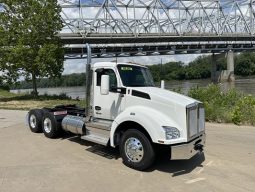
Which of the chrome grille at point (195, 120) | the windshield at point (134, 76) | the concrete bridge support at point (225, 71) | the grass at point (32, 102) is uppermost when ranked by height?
the concrete bridge support at point (225, 71)

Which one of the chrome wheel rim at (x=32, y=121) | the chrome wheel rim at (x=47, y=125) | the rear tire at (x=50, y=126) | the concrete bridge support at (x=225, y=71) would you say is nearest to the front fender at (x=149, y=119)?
the rear tire at (x=50, y=126)

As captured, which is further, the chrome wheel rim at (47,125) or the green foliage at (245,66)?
the green foliage at (245,66)

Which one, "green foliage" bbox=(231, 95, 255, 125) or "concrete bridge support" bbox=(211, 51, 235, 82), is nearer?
"green foliage" bbox=(231, 95, 255, 125)

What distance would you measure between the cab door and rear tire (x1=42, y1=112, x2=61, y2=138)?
2092 millimetres

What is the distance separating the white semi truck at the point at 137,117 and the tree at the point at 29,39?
760 inches

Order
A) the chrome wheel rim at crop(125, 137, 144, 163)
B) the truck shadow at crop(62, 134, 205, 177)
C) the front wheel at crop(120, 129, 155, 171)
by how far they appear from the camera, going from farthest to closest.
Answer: the truck shadow at crop(62, 134, 205, 177)
the chrome wheel rim at crop(125, 137, 144, 163)
the front wheel at crop(120, 129, 155, 171)

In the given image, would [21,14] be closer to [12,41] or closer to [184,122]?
[12,41]

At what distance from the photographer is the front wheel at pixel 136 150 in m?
7.48

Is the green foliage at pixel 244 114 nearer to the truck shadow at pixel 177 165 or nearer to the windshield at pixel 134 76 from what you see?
the truck shadow at pixel 177 165

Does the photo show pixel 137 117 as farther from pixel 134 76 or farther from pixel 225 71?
pixel 225 71

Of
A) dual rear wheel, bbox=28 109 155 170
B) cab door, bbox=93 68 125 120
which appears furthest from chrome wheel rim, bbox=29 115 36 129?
dual rear wheel, bbox=28 109 155 170

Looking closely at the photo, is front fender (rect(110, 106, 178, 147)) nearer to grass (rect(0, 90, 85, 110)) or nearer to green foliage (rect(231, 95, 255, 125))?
green foliage (rect(231, 95, 255, 125))

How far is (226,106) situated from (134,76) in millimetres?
7621

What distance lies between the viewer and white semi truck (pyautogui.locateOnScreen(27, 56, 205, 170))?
7.35 meters
